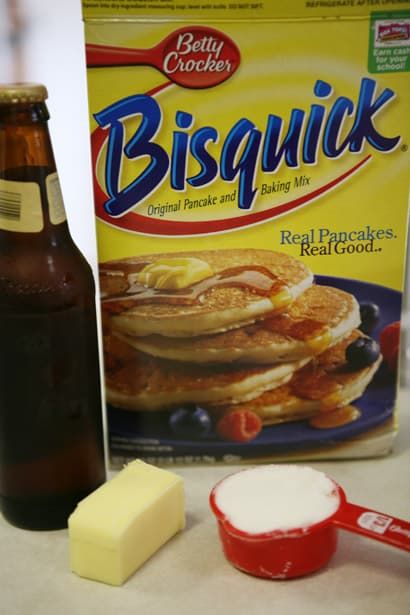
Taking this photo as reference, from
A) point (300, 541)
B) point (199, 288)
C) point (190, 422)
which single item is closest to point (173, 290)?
point (199, 288)

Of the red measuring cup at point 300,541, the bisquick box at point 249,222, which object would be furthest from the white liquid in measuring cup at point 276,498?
the bisquick box at point 249,222

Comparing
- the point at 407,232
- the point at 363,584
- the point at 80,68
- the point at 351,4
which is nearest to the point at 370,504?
the point at 363,584

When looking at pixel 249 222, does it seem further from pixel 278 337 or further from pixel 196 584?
pixel 196 584

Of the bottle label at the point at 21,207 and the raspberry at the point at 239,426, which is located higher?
the bottle label at the point at 21,207

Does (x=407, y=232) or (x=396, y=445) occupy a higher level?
(x=407, y=232)

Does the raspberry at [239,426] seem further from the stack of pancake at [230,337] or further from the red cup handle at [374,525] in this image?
the red cup handle at [374,525]

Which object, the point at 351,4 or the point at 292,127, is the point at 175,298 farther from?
the point at 351,4
